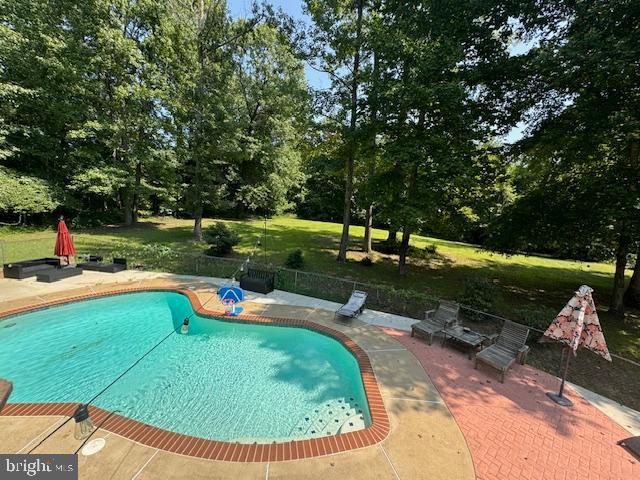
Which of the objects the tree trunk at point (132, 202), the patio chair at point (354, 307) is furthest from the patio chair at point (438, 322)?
the tree trunk at point (132, 202)

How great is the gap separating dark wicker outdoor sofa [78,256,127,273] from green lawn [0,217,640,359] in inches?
80.1

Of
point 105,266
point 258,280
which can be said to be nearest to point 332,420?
point 258,280

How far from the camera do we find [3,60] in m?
22.4

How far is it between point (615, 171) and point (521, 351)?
27.9ft

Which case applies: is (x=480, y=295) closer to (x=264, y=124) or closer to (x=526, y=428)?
(x=526, y=428)

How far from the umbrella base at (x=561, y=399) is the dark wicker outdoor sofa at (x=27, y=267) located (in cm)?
1978

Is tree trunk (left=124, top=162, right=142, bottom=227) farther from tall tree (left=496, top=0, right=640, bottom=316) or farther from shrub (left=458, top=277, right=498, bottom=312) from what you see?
tall tree (left=496, top=0, right=640, bottom=316)

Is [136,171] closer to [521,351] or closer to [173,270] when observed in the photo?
[173,270]

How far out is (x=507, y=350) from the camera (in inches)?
315

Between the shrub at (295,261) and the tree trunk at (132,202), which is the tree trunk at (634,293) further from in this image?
the tree trunk at (132,202)

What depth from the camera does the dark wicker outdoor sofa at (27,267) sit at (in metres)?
12.8

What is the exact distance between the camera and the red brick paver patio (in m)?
4.95

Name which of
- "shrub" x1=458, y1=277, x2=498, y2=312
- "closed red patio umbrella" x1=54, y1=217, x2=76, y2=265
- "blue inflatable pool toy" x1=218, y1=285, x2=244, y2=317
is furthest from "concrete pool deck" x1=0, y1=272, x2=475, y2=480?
"closed red patio umbrella" x1=54, y1=217, x2=76, y2=265

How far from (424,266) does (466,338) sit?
10.6 metres
